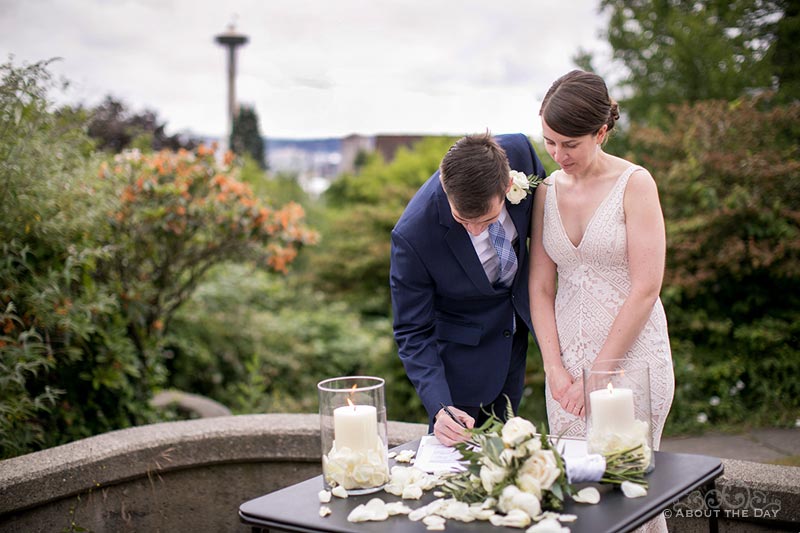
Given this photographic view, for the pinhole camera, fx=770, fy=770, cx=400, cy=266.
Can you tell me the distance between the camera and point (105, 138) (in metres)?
8.20

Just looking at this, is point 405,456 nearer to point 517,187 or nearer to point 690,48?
point 517,187

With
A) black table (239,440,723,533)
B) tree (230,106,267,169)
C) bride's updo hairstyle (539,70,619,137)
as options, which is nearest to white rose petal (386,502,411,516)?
black table (239,440,723,533)

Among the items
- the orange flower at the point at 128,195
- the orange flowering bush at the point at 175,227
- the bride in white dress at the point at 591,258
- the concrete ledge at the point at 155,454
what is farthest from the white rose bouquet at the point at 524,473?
the orange flower at the point at 128,195

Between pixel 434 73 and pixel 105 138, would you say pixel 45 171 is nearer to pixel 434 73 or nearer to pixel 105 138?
pixel 105 138

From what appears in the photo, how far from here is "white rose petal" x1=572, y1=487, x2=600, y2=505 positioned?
176cm

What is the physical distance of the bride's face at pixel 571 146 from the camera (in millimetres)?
2387

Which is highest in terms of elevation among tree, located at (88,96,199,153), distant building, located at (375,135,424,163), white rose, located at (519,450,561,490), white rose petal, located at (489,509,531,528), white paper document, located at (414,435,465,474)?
distant building, located at (375,135,424,163)

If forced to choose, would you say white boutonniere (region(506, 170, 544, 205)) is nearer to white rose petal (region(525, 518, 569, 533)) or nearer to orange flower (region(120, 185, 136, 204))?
white rose petal (region(525, 518, 569, 533))

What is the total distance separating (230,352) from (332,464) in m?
4.87

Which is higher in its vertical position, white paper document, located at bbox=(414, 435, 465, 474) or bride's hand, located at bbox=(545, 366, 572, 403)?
bride's hand, located at bbox=(545, 366, 572, 403)

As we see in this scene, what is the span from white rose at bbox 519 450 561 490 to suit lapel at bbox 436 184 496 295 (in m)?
1.06

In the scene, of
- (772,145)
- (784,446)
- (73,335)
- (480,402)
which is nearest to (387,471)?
(480,402)

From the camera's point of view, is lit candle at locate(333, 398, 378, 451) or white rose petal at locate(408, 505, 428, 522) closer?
white rose petal at locate(408, 505, 428, 522)

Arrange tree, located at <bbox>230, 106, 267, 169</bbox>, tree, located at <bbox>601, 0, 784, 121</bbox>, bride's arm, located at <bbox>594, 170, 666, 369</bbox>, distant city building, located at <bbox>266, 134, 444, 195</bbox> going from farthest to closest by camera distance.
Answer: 1. tree, located at <bbox>230, 106, 267, 169</bbox>
2. distant city building, located at <bbox>266, 134, 444, 195</bbox>
3. tree, located at <bbox>601, 0, 784, 121</bbox>
4. bride's arm, located at <bbox>594, 170, 666, 369</bbox>
